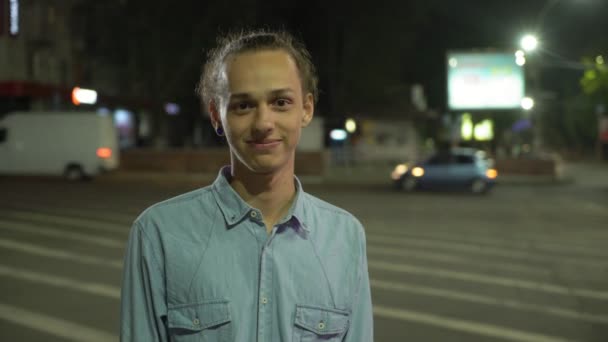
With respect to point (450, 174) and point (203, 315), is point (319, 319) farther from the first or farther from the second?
point (450, 174)

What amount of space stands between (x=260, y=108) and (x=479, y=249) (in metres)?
10.7

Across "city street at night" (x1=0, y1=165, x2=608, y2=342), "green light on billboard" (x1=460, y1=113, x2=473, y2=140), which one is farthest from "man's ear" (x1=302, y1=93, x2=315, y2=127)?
"green light on billboard" (x1=460, y1=113, x2=473, y2=140)

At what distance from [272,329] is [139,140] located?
4397 centimetres

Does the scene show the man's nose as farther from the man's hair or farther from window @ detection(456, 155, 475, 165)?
window @ detection(456, 155, 475, 165)

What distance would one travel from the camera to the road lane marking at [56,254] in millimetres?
10156

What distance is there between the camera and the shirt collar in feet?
6.47

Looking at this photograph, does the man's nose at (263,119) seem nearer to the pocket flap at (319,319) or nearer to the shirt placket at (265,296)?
the shirt placket at (265,296)

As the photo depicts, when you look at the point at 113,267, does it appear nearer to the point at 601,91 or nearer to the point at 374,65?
the point at 601,91

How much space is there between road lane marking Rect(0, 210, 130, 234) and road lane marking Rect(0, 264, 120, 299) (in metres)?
4.11

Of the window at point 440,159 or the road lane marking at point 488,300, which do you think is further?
the window at point 440,159

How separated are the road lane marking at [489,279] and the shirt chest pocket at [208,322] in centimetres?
748

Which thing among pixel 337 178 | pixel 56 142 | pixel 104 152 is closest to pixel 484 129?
pixel 337 178

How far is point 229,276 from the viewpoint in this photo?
1.91 meters

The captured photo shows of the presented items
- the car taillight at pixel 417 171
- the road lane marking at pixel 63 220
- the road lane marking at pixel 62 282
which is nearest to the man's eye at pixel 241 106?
the road lane marking at pixel 62 282
